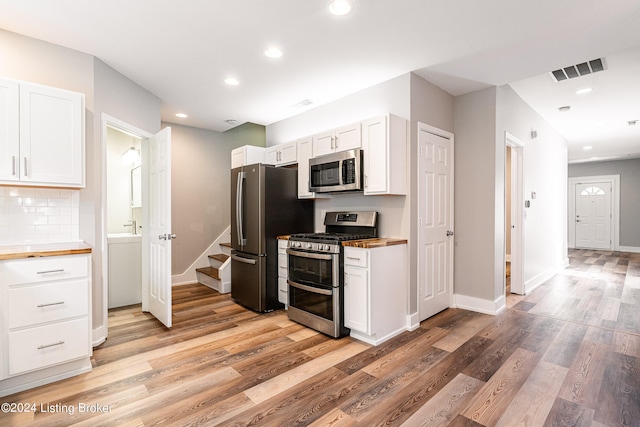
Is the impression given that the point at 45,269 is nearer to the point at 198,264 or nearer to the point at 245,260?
the point at 245,260

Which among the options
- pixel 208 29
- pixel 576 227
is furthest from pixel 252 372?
pixel 576 227

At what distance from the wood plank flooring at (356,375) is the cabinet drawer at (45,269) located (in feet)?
2.48

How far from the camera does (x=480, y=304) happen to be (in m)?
3.65

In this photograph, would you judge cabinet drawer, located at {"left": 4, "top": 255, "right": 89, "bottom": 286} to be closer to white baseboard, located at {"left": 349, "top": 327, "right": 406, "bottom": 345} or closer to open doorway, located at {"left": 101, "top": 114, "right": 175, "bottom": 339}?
open doorway, located at {"left": 101, "top": 114, "right": 175, "bottom": 339}

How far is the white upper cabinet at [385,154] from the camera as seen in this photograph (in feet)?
9.84

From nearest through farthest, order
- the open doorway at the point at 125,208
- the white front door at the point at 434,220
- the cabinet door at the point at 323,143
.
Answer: the white front door at the point at 434,220 < the cabinet door at the point at 323,143 < the open doorway at the point at 125,208

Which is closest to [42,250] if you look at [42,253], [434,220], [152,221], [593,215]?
[42,253]

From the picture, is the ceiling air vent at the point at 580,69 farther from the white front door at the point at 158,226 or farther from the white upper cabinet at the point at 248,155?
the white front door at the point at 158,226

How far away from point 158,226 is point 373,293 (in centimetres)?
236

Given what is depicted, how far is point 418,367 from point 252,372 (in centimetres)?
127

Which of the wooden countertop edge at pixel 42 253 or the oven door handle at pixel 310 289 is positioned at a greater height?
the wooden countertop edge at pixel 42 253

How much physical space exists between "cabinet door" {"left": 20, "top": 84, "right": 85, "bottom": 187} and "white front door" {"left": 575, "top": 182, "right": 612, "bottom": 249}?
12.0 metres

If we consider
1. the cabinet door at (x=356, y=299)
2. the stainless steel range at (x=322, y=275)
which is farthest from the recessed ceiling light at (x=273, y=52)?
the cabinet door at (x=356, y=299)

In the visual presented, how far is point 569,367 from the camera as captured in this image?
239 cm
